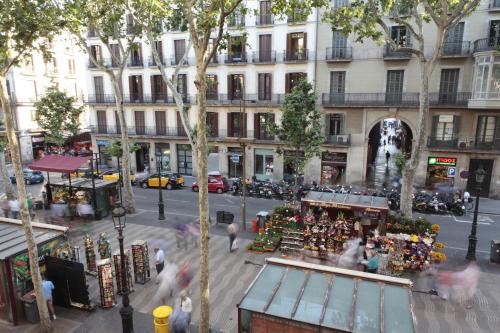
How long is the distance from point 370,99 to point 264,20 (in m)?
11.4

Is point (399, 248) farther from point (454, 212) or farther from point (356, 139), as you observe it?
point (356, 139)

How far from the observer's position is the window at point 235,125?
103ft

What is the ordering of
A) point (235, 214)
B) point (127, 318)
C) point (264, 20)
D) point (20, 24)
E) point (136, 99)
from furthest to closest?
1. point (136, 99)
2. point (264, 20)
3. point (235, 214)
4. point (20, 24)
5. point (127, 318)

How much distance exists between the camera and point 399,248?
14289 millimetres

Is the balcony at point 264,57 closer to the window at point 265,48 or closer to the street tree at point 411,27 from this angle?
the window at point 265,48

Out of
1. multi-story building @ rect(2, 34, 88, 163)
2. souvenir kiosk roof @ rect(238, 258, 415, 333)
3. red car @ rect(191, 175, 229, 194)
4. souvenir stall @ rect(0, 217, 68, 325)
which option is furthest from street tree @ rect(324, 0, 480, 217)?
multi-story building @ rect(2, 34, 88, 163)

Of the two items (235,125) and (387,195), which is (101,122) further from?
(387,195)

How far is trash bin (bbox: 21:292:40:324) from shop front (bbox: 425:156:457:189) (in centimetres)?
2716

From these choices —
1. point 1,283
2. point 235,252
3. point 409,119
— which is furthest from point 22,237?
point 409,119

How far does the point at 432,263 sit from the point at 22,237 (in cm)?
1579

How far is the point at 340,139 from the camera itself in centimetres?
2888

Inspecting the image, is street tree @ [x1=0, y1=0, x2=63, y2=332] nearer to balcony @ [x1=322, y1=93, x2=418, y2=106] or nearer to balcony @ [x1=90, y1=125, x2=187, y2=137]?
balcony @ [x1=322, y1=93, x2=418, y2=106]

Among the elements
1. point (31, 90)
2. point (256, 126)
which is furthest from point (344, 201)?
point (31, 90)

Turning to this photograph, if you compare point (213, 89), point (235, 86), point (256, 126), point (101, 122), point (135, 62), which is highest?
point (135, 62)
